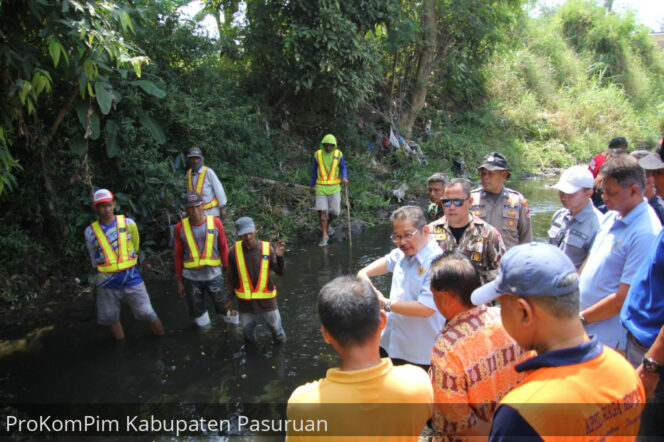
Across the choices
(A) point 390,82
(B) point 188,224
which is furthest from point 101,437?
(A) point 390,82

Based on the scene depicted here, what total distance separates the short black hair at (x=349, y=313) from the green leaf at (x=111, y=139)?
6614 mm

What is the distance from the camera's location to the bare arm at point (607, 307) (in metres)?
2.81

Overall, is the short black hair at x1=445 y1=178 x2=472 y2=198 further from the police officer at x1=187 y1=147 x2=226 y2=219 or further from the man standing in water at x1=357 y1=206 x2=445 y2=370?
the police officer at x1=187 y1=147 x2=226 y2=219

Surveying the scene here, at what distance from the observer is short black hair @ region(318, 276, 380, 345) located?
1.85 meters

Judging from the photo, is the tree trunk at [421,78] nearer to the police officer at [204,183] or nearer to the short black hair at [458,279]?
the police officer at [204,183]

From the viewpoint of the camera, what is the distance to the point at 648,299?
2545 millimetres

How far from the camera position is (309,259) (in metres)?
8.27

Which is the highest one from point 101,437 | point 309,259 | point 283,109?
point 283,109

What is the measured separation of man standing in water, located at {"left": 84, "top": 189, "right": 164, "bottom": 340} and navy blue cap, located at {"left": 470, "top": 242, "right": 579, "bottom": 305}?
4581mm

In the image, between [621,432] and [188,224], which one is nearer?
[621,432]

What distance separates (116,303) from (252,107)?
7118 millimetres

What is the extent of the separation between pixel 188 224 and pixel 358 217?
579 centimetres

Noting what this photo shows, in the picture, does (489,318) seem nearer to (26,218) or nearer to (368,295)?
(368,295)

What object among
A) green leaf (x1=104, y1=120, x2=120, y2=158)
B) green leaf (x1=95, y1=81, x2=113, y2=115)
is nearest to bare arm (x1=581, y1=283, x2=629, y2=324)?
green leaf (x1=95, y1=81, x2=113, y2=115)
